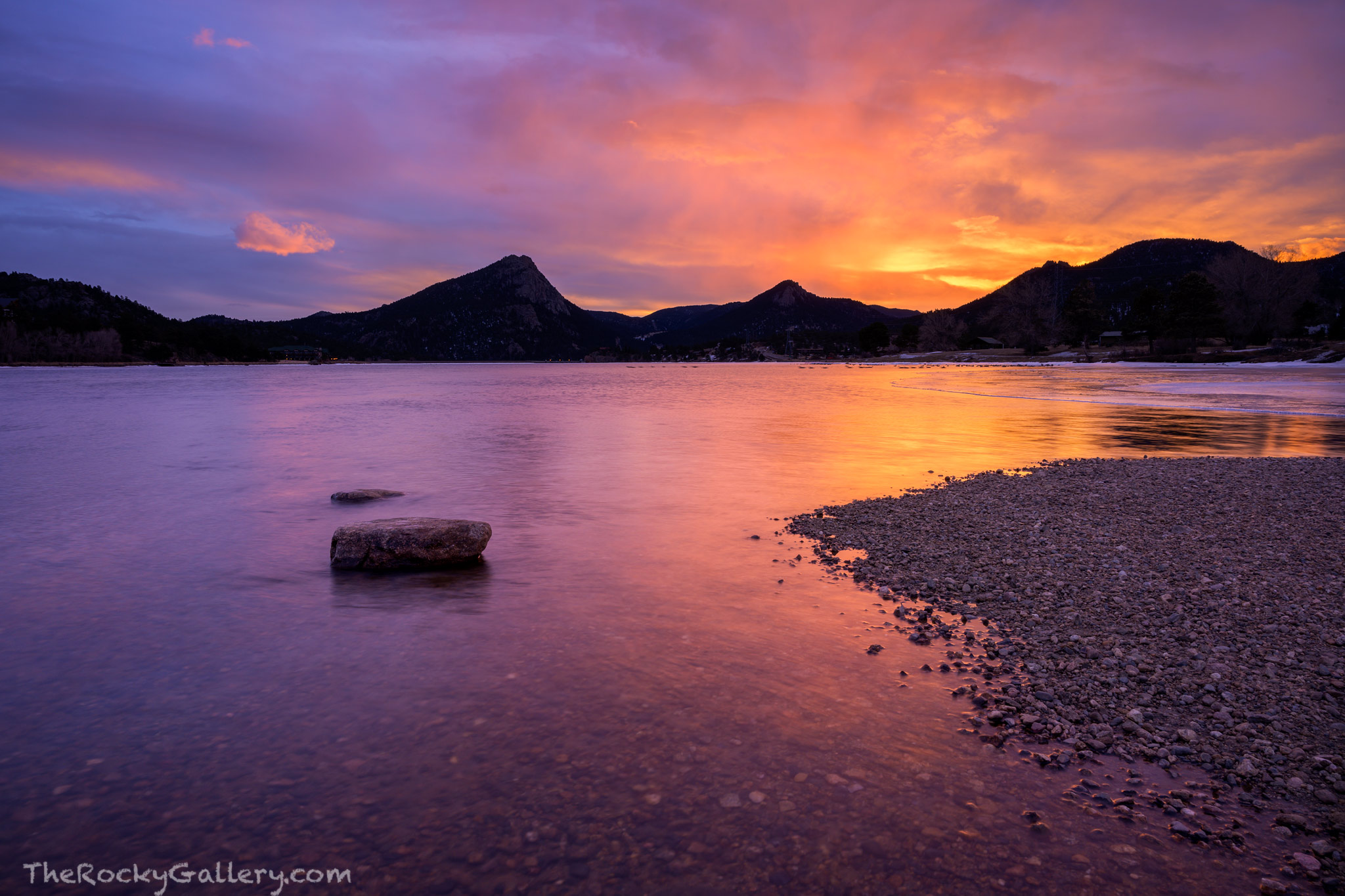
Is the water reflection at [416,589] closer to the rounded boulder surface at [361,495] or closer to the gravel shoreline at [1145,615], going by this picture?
the gravel shoreline at [1145,615]

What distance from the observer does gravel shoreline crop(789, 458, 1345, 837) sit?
215 inches

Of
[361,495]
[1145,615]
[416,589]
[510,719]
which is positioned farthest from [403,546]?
[1145,615]

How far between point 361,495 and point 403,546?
738 centimetres

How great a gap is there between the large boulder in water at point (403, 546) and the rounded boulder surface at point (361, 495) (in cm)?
618

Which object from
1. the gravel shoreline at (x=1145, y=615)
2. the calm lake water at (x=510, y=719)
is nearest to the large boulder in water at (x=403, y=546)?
the calm lake water at (x=510, y=719)

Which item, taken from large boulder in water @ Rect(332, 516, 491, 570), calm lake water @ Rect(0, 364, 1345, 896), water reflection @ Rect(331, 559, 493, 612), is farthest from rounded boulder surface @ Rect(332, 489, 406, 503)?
water reflection @ Rect(331, 559, 493, 612)

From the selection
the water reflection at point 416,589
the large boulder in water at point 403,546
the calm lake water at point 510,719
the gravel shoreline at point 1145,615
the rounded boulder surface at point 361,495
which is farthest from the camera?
the rounded boulder surface at point 361,495

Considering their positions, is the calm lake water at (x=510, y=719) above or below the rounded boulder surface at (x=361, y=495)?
below

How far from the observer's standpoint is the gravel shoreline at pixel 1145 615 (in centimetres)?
547

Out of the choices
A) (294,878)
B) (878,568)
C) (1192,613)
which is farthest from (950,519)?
(294,878)

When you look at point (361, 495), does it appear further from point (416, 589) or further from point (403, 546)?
point (416, 589)

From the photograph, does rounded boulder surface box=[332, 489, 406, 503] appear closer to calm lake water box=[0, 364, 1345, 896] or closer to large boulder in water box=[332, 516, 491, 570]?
calm lake water box=[0, 364, 1345, 896]

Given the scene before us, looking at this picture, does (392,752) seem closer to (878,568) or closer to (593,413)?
(878,568)

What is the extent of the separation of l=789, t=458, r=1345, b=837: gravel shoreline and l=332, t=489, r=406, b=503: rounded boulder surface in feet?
36.3
